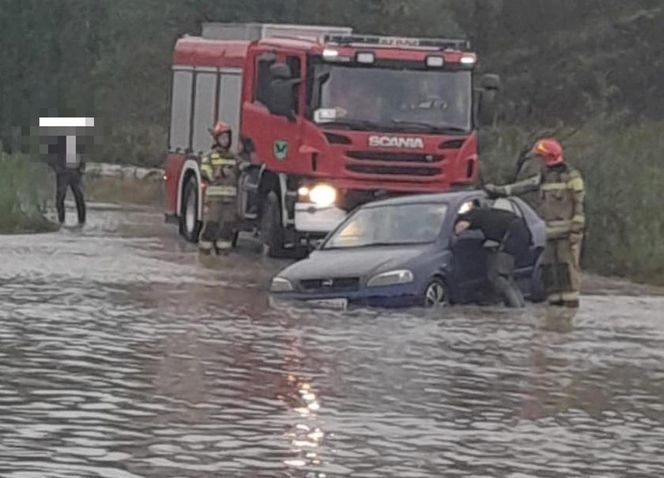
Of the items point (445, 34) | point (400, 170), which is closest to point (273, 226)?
point (400, 170)

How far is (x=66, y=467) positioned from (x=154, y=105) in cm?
4726

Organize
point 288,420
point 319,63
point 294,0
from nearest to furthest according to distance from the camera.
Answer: point 288,420 → point 319,63 → point 294,0

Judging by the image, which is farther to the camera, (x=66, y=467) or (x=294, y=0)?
(x=294, y=0)

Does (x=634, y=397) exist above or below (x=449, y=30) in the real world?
below

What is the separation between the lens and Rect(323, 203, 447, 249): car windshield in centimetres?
1992

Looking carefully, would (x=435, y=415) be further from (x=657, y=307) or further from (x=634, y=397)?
(x=657, y=307)

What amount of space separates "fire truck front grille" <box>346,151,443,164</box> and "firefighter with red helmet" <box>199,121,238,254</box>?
5.54 feet

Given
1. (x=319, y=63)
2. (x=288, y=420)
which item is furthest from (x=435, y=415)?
(x=319, y=63)

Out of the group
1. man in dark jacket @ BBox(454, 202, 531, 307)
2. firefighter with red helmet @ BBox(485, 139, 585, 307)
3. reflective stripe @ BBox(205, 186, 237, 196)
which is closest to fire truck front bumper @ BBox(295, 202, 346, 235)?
reflective stripe @ BBox(205, 186, 237, 196)

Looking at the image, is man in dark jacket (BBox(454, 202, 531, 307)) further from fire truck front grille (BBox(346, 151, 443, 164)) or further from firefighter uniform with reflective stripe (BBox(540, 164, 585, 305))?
fire truck front grille (BBox(346, 151, 443, 164))

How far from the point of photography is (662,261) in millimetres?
25297

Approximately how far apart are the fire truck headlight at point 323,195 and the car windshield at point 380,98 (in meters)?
0.85

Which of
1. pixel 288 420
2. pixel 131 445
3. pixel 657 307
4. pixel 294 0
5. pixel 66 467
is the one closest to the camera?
pixel 66 467

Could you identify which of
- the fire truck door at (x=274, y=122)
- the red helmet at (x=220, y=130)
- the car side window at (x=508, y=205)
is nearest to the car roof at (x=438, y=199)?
the car side window at (x=508, y=205)
